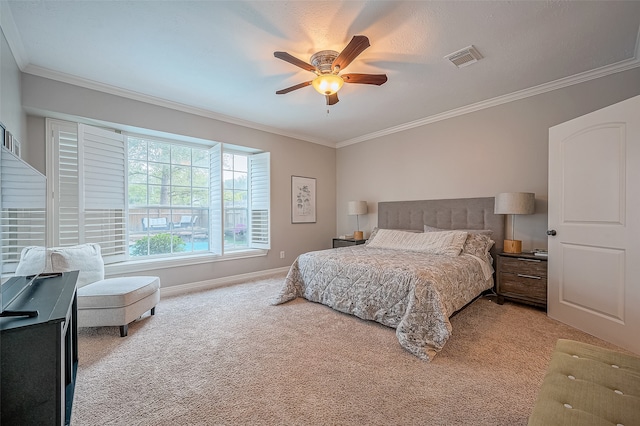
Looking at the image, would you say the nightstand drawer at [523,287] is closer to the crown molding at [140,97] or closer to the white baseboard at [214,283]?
the white baseboard at [214,283]

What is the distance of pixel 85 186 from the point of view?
10.2ft

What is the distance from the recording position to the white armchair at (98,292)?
243cm

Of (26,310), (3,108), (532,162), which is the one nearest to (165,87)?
(3,108)

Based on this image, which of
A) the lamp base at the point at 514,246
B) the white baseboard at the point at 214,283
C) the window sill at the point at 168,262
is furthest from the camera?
the white baseboard at the point at 214,283

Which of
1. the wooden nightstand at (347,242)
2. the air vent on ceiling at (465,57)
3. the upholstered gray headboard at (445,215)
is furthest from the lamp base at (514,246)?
the wooden nightstand at (347,242)

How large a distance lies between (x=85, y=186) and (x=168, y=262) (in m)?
1.32

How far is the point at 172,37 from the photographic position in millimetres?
2299

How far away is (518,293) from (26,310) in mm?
4097

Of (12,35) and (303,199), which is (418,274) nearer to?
(303,199)

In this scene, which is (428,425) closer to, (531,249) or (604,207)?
(604,207)

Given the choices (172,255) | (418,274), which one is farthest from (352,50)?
(172,255)

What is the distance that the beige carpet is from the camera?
1531 millimetres

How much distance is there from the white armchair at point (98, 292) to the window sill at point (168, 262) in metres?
0.50

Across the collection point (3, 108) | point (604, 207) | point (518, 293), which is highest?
point (3, 108)
